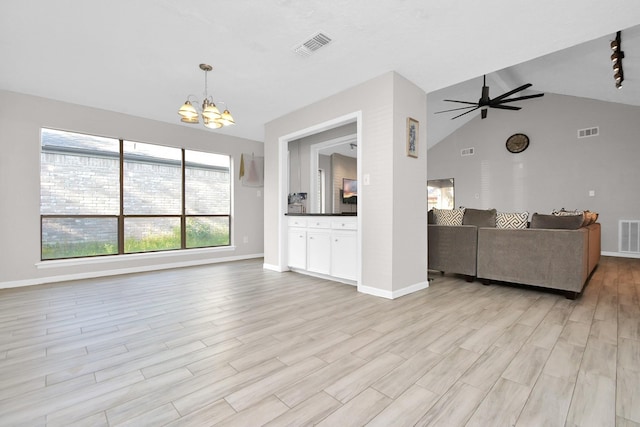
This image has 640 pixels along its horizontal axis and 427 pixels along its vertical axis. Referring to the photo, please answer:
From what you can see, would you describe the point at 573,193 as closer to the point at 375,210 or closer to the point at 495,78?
the point at 495,78

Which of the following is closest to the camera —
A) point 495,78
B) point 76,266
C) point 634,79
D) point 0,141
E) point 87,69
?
point 87,69

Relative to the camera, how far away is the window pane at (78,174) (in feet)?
13.4

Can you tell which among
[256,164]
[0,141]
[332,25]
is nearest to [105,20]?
[332,25]

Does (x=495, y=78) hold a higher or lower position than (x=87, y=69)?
higher

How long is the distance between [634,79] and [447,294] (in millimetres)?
4977

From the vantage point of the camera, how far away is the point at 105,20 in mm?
2373

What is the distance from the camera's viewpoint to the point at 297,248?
14.7 feet

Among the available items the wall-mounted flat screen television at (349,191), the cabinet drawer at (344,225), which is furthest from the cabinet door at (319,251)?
the wall-mounted flat screen television at (349,191)

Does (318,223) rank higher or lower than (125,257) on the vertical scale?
higher

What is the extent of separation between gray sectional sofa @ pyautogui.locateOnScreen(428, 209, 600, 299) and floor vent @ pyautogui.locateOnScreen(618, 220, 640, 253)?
148 inches

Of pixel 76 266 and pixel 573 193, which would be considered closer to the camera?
pixel 76 266

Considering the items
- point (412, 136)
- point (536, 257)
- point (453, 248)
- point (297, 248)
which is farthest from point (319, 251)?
point (536, 257)

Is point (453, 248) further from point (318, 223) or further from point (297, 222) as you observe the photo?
point (297, 222)

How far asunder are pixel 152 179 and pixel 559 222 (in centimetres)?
608
